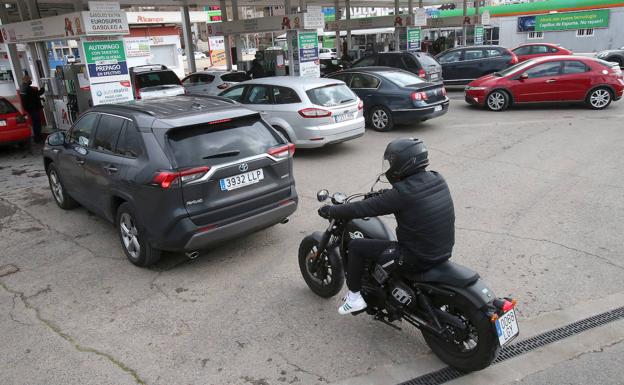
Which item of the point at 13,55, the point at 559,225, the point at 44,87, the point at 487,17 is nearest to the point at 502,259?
the point at 559,225

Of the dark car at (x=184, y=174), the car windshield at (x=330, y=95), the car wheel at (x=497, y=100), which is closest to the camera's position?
the dark car at (x=184, y=174)

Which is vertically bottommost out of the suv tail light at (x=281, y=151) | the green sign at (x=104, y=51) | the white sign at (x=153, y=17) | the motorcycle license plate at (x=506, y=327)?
the motorcycle license plate at (x=506, y=327)

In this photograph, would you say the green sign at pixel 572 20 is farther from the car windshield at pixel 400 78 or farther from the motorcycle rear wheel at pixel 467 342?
the motorcycle rear wheel at pixel 467 342

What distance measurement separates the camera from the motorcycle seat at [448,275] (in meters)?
3.29

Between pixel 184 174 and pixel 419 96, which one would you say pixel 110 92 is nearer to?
pixel 419 96

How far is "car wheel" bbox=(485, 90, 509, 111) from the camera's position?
1386cm

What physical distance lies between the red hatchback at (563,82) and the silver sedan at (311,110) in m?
5.99

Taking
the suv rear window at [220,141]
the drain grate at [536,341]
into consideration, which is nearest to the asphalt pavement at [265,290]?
the drain grate at [536,341]

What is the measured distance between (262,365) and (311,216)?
10.5ft

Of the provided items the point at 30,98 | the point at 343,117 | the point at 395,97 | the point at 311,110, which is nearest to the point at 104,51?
the point at 30,98

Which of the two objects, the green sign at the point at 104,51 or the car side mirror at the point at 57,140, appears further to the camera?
the green sign at the point at 104,51

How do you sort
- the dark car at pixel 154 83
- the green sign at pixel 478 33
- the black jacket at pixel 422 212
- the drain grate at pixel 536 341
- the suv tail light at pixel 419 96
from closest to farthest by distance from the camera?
1. the black jacket at pixel 422 212
2. the drain grate at pixel 536 341
3. the suv tail light at pixel 419 96
4. the dark car at pixel 154 83
5. the green sign at pixel 478 33

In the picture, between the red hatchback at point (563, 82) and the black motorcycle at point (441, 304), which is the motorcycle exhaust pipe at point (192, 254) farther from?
the red hatchback at point (563, 82)

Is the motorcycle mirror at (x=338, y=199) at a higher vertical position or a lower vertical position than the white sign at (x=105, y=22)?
lower
